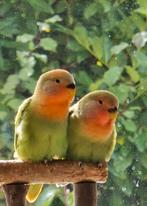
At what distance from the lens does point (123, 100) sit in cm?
125

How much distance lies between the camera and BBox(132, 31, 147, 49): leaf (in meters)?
1.25

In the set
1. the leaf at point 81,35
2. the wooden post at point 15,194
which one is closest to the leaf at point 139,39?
the leaf at point 81,35

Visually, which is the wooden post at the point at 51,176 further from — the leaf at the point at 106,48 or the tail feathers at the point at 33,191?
the leaf at the point at 106,48

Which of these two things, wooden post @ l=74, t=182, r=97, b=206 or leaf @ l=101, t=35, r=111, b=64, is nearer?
wooden post @ l=74, t=182, r=97, b=206

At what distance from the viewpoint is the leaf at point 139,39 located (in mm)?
1251

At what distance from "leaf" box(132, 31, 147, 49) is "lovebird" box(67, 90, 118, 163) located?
0.39 m

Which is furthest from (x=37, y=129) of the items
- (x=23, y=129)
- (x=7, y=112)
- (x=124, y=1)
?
(x=124, y=1)

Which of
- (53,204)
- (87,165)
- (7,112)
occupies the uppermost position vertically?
(87,165)

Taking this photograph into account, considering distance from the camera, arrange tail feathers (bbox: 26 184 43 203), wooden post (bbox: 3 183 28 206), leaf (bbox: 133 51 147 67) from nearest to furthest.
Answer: wooden post (bbox: 3 183 28 206), tail feathers (bbox: 26 184 43 203), leaf (bbox: 133 51 147 67)

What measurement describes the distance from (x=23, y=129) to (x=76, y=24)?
17.6 inches

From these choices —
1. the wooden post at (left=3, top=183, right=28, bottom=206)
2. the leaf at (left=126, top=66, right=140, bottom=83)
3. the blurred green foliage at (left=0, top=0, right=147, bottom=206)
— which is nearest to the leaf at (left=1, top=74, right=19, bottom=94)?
the blurred green foliage at (left=0, top=0, right=147, bottom=206)

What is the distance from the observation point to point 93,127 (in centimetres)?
89

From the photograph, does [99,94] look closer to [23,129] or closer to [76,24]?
[23,129]

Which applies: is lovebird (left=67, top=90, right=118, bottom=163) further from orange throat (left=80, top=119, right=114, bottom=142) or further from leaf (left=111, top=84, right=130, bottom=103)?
leaf (left=111, top=84, right=130, bottom=103)
